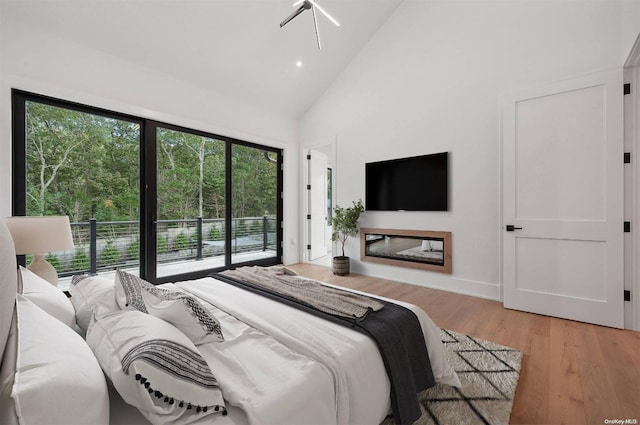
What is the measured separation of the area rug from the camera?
1472mm

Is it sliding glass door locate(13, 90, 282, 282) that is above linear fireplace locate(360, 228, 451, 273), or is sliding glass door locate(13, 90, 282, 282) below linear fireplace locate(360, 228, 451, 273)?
above

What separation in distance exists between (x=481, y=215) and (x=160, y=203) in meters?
3.94

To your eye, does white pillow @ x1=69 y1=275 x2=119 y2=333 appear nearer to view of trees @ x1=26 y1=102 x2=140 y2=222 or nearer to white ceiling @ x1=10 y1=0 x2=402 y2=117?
view of trees @ x1=26 y1=102 x2=140 y2=222

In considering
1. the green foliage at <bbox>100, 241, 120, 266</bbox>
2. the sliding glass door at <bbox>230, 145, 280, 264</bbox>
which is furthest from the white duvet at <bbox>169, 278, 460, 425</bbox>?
the sliding glass door at <bbox>230, 145, 280, 264</bbox>

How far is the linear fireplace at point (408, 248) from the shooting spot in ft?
12.3

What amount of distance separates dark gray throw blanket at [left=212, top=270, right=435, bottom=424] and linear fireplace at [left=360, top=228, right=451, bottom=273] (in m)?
2.38

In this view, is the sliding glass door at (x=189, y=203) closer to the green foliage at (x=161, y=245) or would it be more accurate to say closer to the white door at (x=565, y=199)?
the green foliage at (x=161, y=245)

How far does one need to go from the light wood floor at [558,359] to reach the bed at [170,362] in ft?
1.97

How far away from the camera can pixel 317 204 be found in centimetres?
566

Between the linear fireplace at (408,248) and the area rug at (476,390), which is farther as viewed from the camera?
the linear fireplace at (408,248)

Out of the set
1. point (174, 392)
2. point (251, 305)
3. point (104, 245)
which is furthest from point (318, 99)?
point (174, 392)

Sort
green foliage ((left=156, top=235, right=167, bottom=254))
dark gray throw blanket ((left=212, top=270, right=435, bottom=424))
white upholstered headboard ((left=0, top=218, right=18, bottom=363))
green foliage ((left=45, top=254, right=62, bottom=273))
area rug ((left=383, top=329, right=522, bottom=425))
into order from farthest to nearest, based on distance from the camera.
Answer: green foliage ((left=156, top=235, right=167, bottom=254)), green foliage ((left=45, top=254, right=62, bottom=273)), area rug ((left=383, top=329, right=522, bottom=425)), dark gray throw blanket ((left=212, top=270, right=435, bottom=424)), white upholstered headboard ((left=0, top=218, right=18, bottom=363))

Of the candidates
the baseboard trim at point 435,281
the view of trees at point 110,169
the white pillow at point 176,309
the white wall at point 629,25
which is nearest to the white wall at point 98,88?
the view of trees at point 110,169

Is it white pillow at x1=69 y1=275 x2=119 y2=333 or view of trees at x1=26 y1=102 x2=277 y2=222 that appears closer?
white pillow at x1=69 y1=275 x2=119 y2=333
